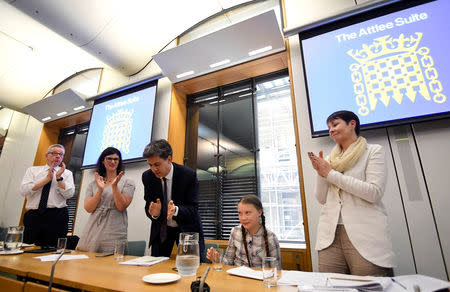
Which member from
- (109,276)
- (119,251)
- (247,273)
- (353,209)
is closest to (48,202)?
(119,251)

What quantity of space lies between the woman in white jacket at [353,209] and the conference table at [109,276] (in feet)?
1.83

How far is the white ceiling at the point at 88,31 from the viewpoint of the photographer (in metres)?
2.75

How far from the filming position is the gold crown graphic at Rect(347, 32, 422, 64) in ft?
6.39

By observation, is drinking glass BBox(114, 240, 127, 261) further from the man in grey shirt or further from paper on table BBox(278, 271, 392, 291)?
the man in grey shirt

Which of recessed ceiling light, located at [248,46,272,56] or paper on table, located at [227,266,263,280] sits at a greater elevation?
recessed ceiling light, located at [248,46,272,56]

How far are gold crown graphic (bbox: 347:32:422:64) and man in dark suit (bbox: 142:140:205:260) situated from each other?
1.88 metres

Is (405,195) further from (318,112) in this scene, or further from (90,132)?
(90,132)

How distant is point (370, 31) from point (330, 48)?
0.35m

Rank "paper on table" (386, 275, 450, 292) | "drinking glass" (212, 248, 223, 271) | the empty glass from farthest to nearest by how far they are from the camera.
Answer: the empty glass < "drinking glass" (212, 248, 223, 271) < "paper on table" (386, 275, 450, 292)

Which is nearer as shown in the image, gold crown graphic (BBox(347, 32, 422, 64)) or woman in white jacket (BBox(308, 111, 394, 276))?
woman in white jacket (BBox(308, 111, 394, 276))

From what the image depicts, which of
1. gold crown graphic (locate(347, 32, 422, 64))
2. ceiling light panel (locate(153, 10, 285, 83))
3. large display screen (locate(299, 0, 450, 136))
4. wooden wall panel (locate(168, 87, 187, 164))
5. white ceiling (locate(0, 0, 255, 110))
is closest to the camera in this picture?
large display screen (locate(299, 0, 450, 136))

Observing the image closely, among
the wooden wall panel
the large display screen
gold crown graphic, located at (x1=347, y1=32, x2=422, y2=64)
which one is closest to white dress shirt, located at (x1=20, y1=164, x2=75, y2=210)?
the wooden wall panel

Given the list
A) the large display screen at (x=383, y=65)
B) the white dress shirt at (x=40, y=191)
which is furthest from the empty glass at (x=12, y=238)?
the large display screen at (x=383, y=65)

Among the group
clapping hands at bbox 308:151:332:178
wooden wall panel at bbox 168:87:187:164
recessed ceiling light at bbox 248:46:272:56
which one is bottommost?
clapping hands at bbox 308:151:332:178
